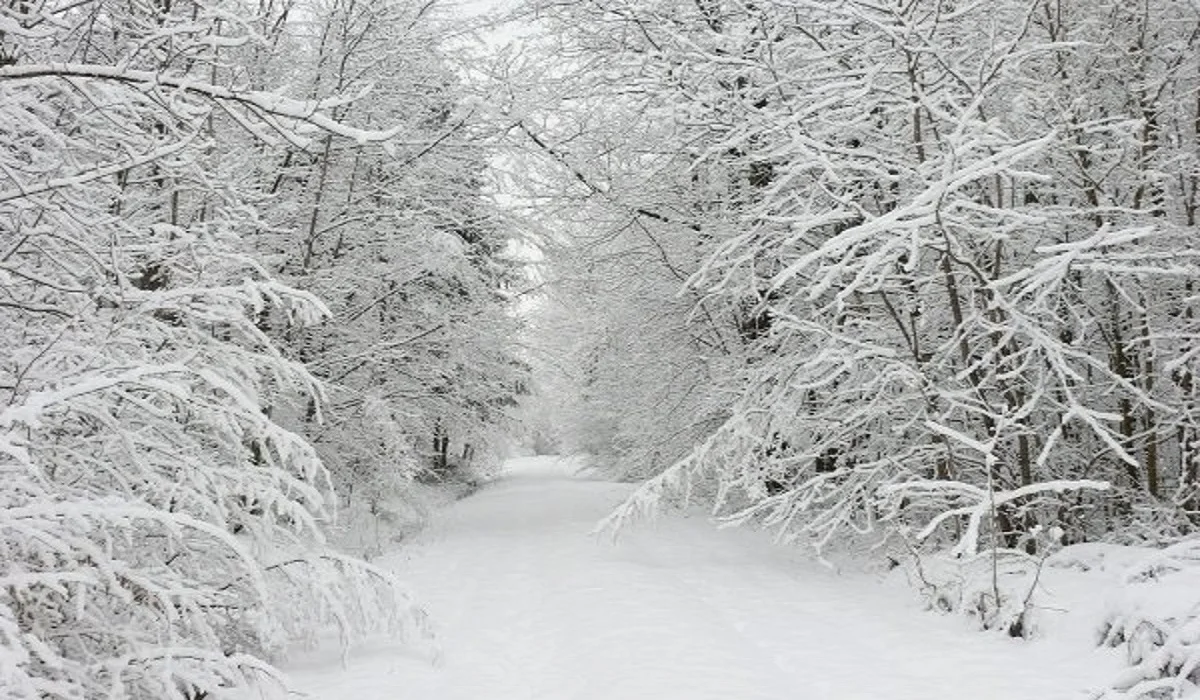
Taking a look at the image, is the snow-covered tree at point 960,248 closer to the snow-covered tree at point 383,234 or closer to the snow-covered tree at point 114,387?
the snow-covered tree at point 383,234

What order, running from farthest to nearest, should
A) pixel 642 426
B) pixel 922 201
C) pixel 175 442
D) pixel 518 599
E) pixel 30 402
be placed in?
pixel 642 426 < pixel 518 599 < pixel 922 201 < pixel 175 442 < pixel 30 402

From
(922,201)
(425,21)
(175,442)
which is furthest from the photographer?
(425,21)

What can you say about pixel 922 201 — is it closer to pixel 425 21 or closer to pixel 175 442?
pixel 175 442

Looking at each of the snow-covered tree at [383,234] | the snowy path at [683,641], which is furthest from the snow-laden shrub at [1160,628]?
the snow-covered tree at [383,234]

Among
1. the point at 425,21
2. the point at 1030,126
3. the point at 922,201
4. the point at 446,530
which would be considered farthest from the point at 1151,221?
the point at 446,530

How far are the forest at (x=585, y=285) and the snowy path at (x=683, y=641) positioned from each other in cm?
51

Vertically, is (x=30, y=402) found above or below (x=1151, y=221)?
below

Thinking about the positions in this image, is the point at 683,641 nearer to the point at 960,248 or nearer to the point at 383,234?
the point at 960,248

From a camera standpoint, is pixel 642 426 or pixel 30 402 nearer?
pixel 30 402

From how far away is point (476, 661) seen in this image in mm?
6578

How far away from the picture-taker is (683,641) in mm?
6500

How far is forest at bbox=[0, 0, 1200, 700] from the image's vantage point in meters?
4.41

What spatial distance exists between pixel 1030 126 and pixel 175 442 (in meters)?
7.50

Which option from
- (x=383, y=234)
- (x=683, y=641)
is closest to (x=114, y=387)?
(x=683, y=641)
